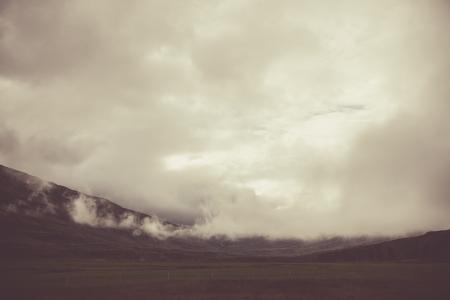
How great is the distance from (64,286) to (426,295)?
62.4 metres

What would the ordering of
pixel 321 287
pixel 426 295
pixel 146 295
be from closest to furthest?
pixel 426 295, pixel 146 295, pixel 321 287

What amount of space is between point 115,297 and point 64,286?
2082cm

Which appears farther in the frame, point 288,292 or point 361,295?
point 288,292

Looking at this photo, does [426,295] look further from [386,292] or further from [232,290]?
[232,290]

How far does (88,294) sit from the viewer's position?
56844 mm

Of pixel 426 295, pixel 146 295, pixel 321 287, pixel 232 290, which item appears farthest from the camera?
pixel 321 287

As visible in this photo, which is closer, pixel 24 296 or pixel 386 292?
pixel 24 296

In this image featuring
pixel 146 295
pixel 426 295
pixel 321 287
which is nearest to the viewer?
pixel 426 295

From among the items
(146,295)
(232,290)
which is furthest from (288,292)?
(146,295)

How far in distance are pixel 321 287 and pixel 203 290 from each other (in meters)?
22.1

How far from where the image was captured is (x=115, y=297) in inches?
2093

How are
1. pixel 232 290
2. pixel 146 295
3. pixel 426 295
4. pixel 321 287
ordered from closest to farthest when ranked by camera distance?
pixel 426 295 → pixel 146 295 → pixel 232 290 → pixel 321 287

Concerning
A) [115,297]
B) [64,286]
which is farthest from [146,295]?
[64,286]

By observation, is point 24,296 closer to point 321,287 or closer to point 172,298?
point 172,298
